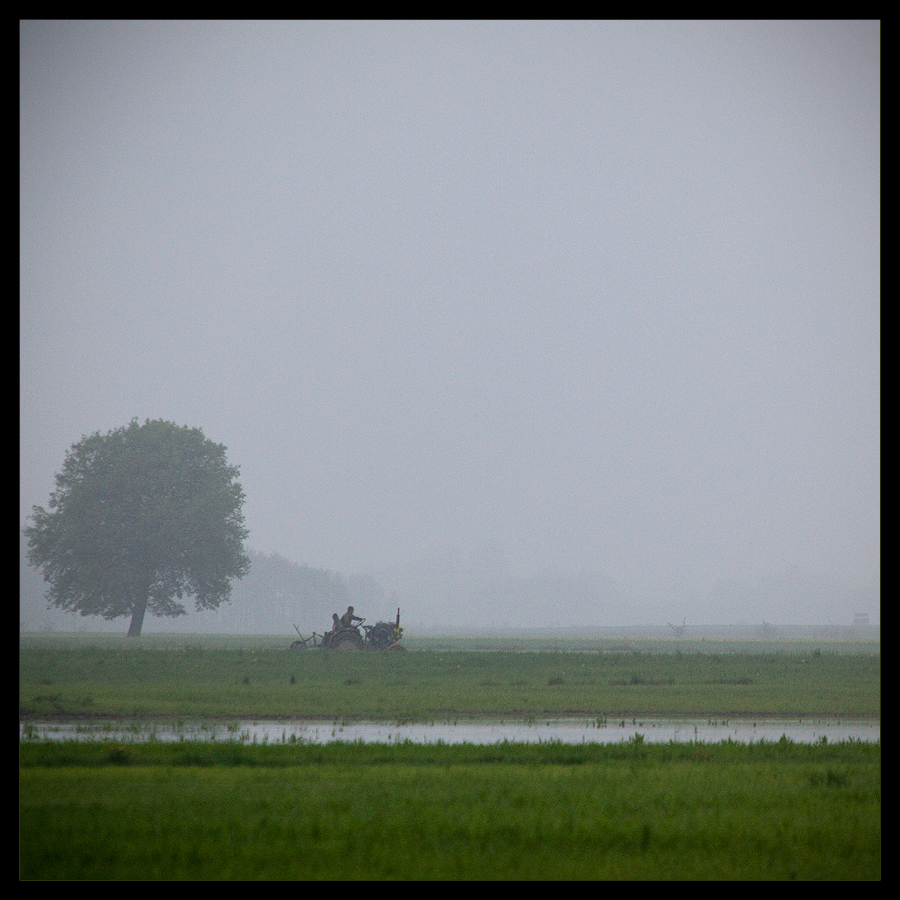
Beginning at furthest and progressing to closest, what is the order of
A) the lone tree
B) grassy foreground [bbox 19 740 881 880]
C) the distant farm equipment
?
the lone tree → the distant farm equipment → grassy foreground [bbox 19 740 881 880]

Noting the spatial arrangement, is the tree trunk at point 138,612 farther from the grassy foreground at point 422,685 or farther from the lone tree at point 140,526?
the grassy foreground at point 422,685

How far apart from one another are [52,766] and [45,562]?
57222 millimetres

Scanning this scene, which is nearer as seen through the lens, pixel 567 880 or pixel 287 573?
pixel 567 880

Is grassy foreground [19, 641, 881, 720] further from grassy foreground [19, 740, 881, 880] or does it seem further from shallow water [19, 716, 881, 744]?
grassy foreground [19, 740, 881, 880]

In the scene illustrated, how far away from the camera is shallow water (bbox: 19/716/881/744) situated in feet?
62.5

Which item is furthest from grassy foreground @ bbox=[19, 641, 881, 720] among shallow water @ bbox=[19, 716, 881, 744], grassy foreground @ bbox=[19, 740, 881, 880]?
grassy foreground @ bbox=[19, 740, 881, 880]

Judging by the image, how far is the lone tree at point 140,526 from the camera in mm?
65688

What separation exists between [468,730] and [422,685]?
380 inches

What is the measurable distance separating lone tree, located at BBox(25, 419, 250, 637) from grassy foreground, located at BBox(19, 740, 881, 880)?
52.5 m

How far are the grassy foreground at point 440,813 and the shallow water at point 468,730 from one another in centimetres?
221
